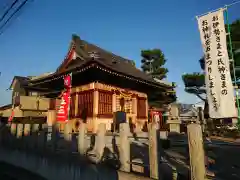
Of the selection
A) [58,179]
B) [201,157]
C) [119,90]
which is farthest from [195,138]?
[119,90]

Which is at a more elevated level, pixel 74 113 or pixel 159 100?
pixel 159 100

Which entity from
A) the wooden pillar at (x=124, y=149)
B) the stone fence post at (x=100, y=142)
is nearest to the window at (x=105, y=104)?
the stone fence post at (x=100, y=142)

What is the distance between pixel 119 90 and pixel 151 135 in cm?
1006

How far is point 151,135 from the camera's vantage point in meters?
3.70

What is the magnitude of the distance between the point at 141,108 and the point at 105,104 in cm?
422

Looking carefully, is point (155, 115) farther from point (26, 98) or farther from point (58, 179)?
point (58, 179)

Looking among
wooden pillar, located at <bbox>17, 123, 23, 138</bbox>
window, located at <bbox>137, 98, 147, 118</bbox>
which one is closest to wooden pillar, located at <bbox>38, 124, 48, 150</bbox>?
wooden pillar, located at <bbox>17, 123, 23, 138</bbox>

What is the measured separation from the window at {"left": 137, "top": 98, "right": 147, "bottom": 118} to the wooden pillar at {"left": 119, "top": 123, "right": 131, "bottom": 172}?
1124 centimetres

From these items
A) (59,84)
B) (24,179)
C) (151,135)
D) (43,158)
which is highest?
(59,84)

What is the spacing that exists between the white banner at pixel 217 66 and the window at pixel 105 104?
7.72m

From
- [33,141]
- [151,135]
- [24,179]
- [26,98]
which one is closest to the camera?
[151,135]

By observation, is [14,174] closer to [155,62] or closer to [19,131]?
[19,131]

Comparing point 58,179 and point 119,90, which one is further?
point 119,90

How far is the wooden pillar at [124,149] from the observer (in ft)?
13.3
